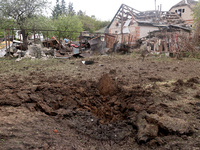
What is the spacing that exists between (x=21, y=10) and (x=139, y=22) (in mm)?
15668

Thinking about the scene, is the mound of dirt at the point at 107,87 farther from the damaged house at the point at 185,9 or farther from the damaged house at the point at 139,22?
the damaged house at the point at 185,9

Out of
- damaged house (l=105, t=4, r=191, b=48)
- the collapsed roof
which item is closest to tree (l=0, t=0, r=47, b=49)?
damaged house (l=105, t=4, r=191, b=48)

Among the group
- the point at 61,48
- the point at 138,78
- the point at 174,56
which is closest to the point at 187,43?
the point at 174,56

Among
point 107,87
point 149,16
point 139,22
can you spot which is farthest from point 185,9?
point 107,87

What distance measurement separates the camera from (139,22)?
2509 centimetres

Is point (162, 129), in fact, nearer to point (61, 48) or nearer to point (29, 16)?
point (61, 48)

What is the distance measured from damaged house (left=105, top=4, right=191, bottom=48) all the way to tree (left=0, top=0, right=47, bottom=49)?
10.9 meters

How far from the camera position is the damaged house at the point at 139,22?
25.3 m

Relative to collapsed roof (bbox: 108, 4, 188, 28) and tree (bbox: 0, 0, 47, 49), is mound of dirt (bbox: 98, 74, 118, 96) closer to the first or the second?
tree (bbox: 0, 0, 47, 49)

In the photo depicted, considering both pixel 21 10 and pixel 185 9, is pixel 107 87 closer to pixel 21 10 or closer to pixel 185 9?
pixel 21 10

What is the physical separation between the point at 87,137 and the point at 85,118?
0.71 meters

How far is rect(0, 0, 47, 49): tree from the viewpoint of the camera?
590 inches

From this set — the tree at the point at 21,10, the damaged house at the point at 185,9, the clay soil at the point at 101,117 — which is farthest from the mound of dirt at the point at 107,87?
the damaged house at the point at 185,9

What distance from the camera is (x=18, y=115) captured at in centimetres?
309
